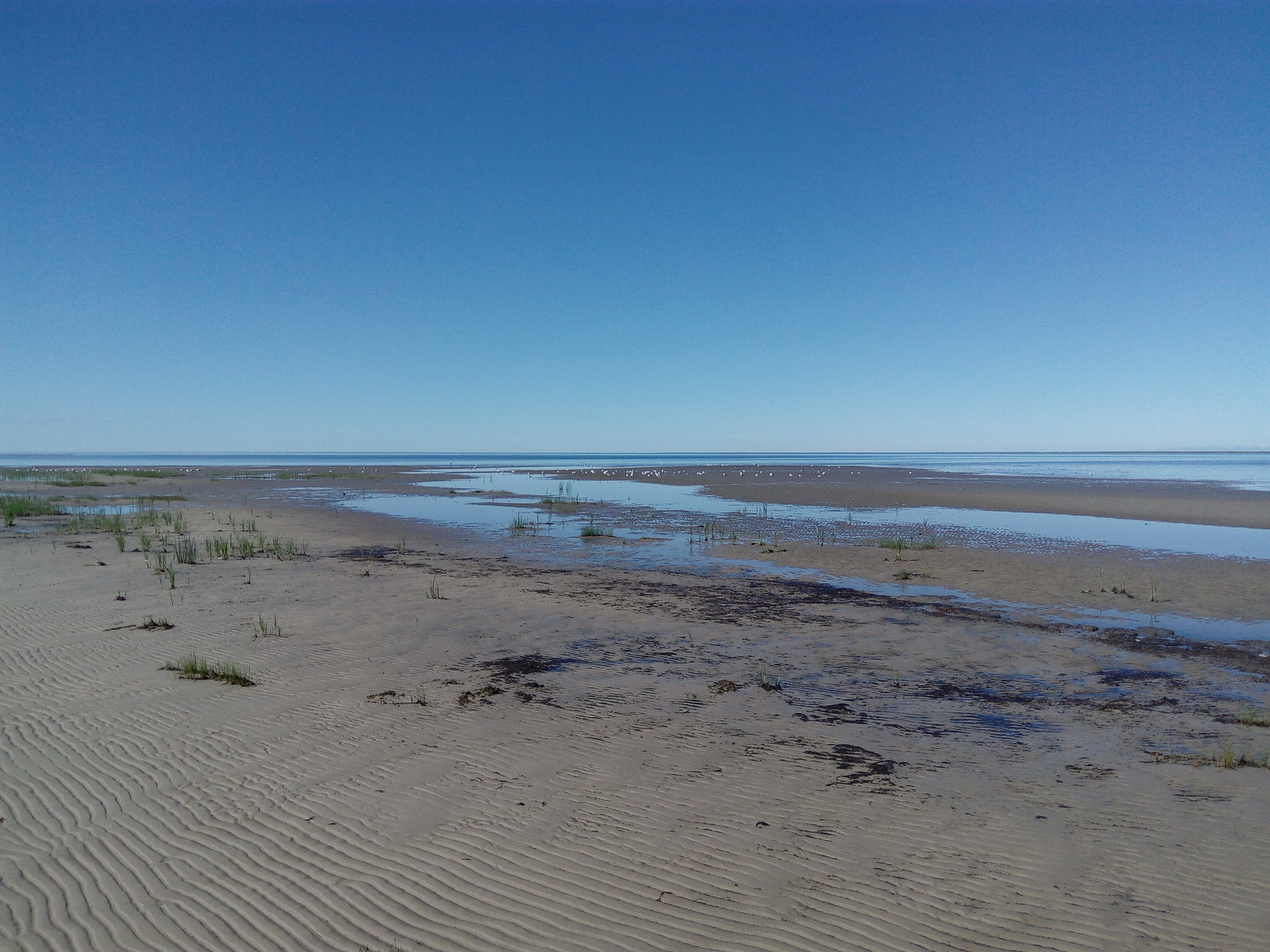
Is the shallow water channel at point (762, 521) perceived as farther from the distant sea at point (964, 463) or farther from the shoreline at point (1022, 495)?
the distant sea at point (964, 463)

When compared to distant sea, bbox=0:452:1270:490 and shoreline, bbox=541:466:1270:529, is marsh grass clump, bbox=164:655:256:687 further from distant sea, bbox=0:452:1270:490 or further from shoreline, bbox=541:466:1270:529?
distant sea, bbox=0:452:1270:490

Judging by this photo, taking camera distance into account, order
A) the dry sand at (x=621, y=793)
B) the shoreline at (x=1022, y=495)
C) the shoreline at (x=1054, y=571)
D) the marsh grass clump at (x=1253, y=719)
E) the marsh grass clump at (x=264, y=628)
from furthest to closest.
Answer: the shoreline at (x=1022, y=495) < the shoreline at (x=1054, y=571) < the marsh grass clump at (x=264, y=628) < the marsh grass clump at (x=1253, y=719) < the dry sand at (x=621, y=793)

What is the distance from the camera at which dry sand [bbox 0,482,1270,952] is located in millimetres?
4000

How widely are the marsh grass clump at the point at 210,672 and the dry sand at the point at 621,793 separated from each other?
17 centimetres

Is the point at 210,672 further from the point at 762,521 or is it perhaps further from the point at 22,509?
the point at 22,509

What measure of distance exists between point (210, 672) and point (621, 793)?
5.67 metres

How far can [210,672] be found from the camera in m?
8.31

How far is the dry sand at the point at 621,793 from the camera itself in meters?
4.00

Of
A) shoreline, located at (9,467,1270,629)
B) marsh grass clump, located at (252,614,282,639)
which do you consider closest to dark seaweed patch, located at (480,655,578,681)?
marsh grass clump, located at (252,614,282,639)

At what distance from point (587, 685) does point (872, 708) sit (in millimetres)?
3241

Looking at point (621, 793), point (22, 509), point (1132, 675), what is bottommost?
point (1132, 675)

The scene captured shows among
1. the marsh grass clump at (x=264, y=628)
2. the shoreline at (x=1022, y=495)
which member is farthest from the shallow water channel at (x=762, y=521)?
the marsh grass clump at (x=264, y=628)

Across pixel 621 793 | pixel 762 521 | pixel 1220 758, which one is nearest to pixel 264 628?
pixel 621 793

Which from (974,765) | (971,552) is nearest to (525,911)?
(974,765)
